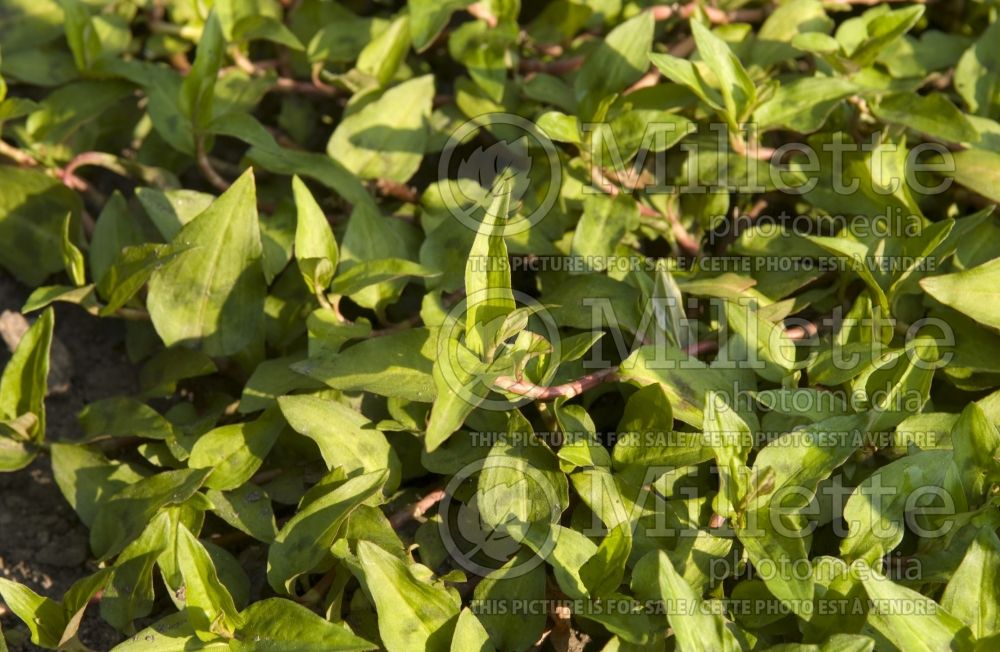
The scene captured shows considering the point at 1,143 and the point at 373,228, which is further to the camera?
the point at 1,143

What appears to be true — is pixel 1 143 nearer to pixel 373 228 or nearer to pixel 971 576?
pixel 373 228

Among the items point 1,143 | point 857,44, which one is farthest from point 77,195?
point 857,44

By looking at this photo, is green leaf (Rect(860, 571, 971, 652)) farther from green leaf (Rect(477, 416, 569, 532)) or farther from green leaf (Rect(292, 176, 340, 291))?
green leaf (Rect(292, 176, 340, 291))

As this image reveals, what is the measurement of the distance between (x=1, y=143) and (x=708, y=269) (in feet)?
6.34

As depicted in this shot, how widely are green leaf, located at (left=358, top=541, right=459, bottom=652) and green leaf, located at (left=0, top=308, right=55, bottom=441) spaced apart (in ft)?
3.13

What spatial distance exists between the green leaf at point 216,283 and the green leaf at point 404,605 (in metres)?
0.78

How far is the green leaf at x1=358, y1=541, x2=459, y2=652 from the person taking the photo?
83.4 inches

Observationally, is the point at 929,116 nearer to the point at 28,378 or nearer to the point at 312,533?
the point at 312,533

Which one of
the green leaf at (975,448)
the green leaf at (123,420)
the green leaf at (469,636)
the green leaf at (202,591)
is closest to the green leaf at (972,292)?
the green leaf at (975,448)

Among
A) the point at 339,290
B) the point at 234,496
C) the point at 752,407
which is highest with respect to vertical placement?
the point at 339,290

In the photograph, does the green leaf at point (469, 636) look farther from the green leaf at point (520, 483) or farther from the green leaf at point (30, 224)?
the green leaf at point (30, 224)

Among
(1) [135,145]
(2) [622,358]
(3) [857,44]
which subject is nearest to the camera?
(2) [622,358]

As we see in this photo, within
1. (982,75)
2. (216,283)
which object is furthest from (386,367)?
(982,75)

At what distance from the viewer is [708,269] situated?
272 centimetres
